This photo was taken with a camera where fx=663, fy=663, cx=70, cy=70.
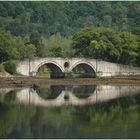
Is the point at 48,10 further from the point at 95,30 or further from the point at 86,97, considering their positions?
the point at 86,97

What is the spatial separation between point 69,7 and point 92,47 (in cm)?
8258

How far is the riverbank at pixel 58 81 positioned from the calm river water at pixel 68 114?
5981mm

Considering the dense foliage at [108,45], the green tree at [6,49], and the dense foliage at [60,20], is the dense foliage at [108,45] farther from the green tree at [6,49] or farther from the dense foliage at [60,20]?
the green tree at [6,49]

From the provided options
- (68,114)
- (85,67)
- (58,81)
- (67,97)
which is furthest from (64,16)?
(68,114)

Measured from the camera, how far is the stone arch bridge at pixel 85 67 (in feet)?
267

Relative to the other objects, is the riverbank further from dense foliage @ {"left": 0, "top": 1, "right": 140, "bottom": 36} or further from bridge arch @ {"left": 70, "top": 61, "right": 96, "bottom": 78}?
dense foliage @ {"left": 0, "top": 1, "right": 140, "bottom": 36}

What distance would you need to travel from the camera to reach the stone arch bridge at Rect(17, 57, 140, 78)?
81.2 m

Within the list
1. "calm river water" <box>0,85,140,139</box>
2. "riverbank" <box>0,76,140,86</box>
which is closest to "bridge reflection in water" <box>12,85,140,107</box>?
"calm river water" <box>0,85,140,139</box>

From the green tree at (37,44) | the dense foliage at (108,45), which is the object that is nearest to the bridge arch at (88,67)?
the dense foliage at (108,45)

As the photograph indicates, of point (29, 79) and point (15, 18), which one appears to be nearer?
point (29, 79)

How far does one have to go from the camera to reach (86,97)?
56.2m

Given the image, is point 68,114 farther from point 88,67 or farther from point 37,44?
point 37,44

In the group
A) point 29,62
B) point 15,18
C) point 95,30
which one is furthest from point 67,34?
point 29,62

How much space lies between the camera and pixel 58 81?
74938 millimetres
